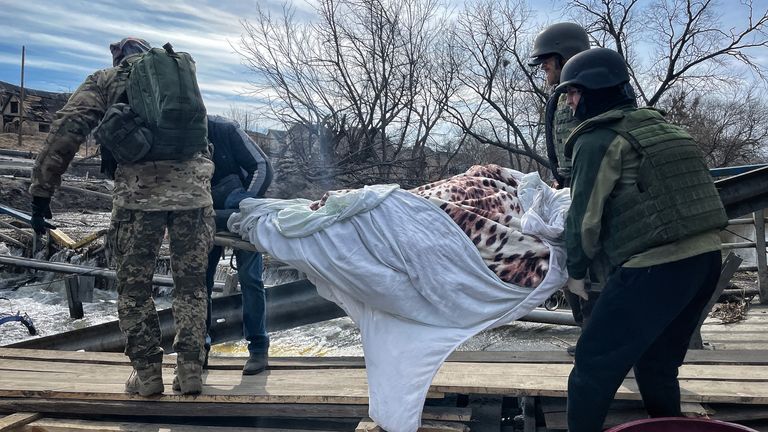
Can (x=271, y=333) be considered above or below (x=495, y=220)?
below

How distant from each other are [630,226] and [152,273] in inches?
101

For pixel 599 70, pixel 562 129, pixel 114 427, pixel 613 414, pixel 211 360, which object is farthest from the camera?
pixel 211 360

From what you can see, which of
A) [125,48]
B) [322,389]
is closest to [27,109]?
[125,48]

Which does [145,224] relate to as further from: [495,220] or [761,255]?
[761,255]

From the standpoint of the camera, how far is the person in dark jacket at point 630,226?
227cm

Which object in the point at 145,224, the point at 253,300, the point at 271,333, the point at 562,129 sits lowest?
the point at 271,333

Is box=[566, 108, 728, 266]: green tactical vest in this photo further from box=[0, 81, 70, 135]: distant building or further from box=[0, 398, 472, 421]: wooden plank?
box=[0, 81, 70, 135]: distant building

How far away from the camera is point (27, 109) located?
4581cm

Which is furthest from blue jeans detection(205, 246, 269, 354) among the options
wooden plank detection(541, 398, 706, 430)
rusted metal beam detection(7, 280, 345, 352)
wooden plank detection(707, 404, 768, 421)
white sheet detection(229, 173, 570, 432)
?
wooden plank detection(707, 404, 768, 421)

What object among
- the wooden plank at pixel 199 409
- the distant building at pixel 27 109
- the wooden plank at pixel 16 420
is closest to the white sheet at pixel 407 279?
the wooden plank at pixel 199 409

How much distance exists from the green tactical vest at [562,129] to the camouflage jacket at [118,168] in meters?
2.13

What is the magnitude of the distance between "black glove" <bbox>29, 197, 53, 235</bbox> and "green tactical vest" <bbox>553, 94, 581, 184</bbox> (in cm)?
294

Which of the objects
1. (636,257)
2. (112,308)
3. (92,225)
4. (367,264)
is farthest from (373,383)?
(92,225)

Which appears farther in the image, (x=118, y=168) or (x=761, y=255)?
(x=761, y=255)
